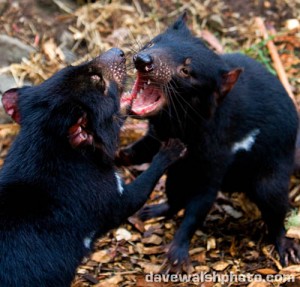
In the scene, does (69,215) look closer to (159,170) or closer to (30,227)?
(30,227)

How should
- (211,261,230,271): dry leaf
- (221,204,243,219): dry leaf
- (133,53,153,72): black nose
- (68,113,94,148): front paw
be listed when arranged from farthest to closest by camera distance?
(221,204,243,219): dry leaf
(211,261,230,271): dry leaf
(133,53,153,72): black nose
(68,113,94,148): front paw

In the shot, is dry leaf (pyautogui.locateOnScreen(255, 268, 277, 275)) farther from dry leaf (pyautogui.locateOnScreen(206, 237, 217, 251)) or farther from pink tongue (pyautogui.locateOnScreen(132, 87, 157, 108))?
pink tongue (pyautogui.locateOnScreen(132, 87, 157, 108))

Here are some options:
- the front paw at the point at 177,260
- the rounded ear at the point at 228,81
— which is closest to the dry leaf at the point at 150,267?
the front paw at the point at 177,260

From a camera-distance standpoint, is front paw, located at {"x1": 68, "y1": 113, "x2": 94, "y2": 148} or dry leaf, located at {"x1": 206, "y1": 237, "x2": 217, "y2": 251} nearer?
front paw, located at {"x1": 68, "y1": 113, "x2": 94, "y2": 148}

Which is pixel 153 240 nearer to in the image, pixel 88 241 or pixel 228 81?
pixel 88 241

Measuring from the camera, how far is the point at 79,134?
3340 mm

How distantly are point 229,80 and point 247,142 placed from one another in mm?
544

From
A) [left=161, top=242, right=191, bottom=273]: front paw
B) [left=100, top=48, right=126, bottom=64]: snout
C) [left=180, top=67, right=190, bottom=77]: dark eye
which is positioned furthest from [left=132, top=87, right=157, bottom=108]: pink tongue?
[left=161, top=242, right=191, bottom=273]: front paw

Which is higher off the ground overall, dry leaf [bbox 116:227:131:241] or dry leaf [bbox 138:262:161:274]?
dry leaf [bbox 116:227:131:241]

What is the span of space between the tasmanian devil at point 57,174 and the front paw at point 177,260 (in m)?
0.80

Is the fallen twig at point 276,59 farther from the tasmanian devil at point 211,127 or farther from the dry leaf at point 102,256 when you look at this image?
the dry leaf at point 102,256

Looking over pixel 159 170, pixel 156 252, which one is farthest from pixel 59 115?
pixel 156 252

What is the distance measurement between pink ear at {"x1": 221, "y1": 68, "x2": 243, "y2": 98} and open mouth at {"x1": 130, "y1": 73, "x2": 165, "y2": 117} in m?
0.36

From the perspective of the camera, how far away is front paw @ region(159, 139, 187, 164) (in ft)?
13.5
